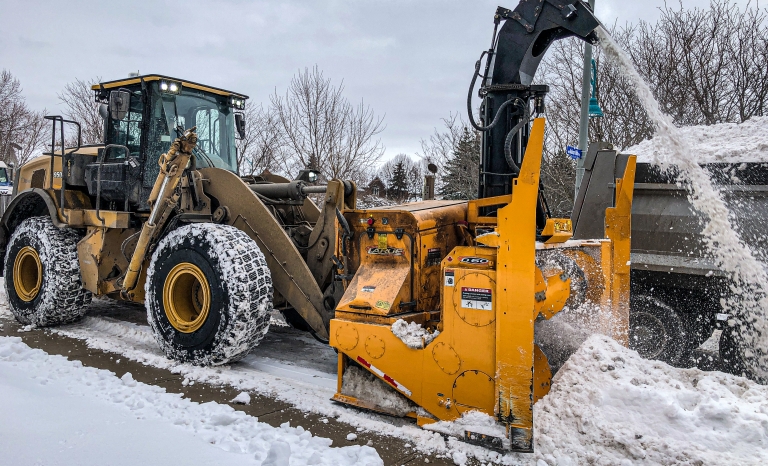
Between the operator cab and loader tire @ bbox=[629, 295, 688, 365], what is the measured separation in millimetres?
4705

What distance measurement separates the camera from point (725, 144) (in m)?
6.05

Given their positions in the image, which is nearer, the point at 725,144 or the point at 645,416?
the point at 645,416

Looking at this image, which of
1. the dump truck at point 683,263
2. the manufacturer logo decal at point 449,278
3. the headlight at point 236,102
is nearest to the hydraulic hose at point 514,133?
the manufacturer logo decal at point 449,278

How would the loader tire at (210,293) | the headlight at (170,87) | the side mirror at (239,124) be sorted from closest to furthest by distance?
the loader tire at (210,293) < the headlight at (170,87) < the side mirror at (239,124)

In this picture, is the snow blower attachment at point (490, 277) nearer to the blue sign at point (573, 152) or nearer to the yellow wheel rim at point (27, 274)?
the blue sign at point (573, 152)

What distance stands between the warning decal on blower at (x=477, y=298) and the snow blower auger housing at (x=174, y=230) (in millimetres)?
1551

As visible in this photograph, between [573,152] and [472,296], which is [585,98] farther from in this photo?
[472,296]

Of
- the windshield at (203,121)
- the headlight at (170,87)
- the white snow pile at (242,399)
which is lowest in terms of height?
the white snow pile at (242,399)

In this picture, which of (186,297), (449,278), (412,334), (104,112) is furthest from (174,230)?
(449,278)

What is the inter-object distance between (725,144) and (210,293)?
5305mm

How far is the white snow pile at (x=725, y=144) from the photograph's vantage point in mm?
5629

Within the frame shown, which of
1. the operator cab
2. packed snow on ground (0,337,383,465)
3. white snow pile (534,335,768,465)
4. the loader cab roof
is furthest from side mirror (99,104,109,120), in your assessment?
white snow pile (534,335,768,465)

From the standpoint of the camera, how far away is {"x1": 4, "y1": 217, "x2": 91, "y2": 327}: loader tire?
6.57 meters

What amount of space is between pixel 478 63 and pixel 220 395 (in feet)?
10.8
